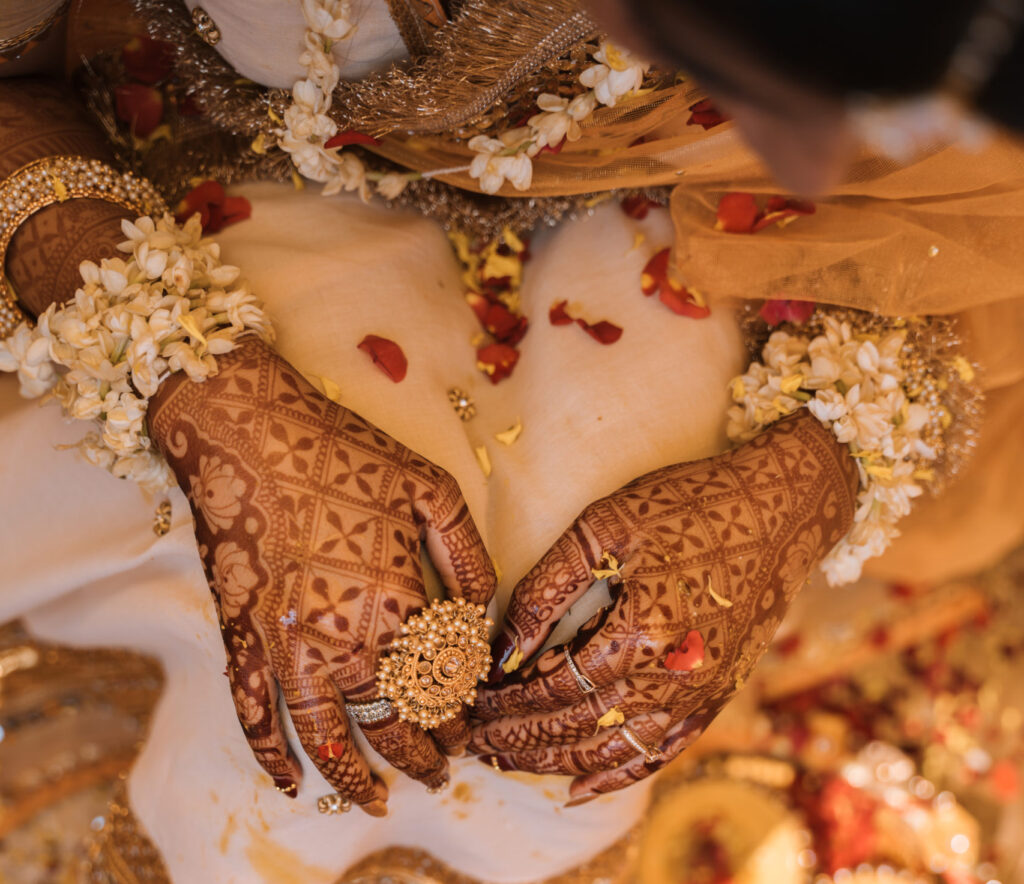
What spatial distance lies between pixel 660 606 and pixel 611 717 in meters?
0.13

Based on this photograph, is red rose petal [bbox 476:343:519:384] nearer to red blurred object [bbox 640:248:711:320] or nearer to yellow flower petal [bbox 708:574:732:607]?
red blurred object [bbox 640:248:711:320]

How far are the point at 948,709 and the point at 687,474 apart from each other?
1.26 m

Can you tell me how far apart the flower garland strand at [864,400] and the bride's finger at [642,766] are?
302mm

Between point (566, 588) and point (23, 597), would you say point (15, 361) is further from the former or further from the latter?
point (566, 588)

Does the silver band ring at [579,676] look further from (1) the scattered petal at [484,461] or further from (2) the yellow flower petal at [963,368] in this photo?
(2) the yellow flower petal at [963,368]

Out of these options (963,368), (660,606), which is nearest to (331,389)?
(660,606)

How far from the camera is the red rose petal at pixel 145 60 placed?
983 millimetres

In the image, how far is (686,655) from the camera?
763 millimetres

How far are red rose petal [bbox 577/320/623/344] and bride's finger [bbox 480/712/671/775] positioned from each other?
44 centimetres

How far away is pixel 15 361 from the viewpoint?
85cm

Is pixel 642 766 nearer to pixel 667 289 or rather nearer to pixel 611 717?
pixel 611 717

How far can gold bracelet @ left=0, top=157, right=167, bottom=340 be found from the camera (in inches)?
32.6

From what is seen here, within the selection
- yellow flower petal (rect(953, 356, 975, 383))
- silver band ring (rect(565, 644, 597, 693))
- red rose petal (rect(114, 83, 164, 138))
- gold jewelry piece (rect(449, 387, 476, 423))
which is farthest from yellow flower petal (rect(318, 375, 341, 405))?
yellow flower petal (rect(953, 356, 975, 383))

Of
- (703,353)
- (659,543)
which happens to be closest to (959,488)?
(703,353)
